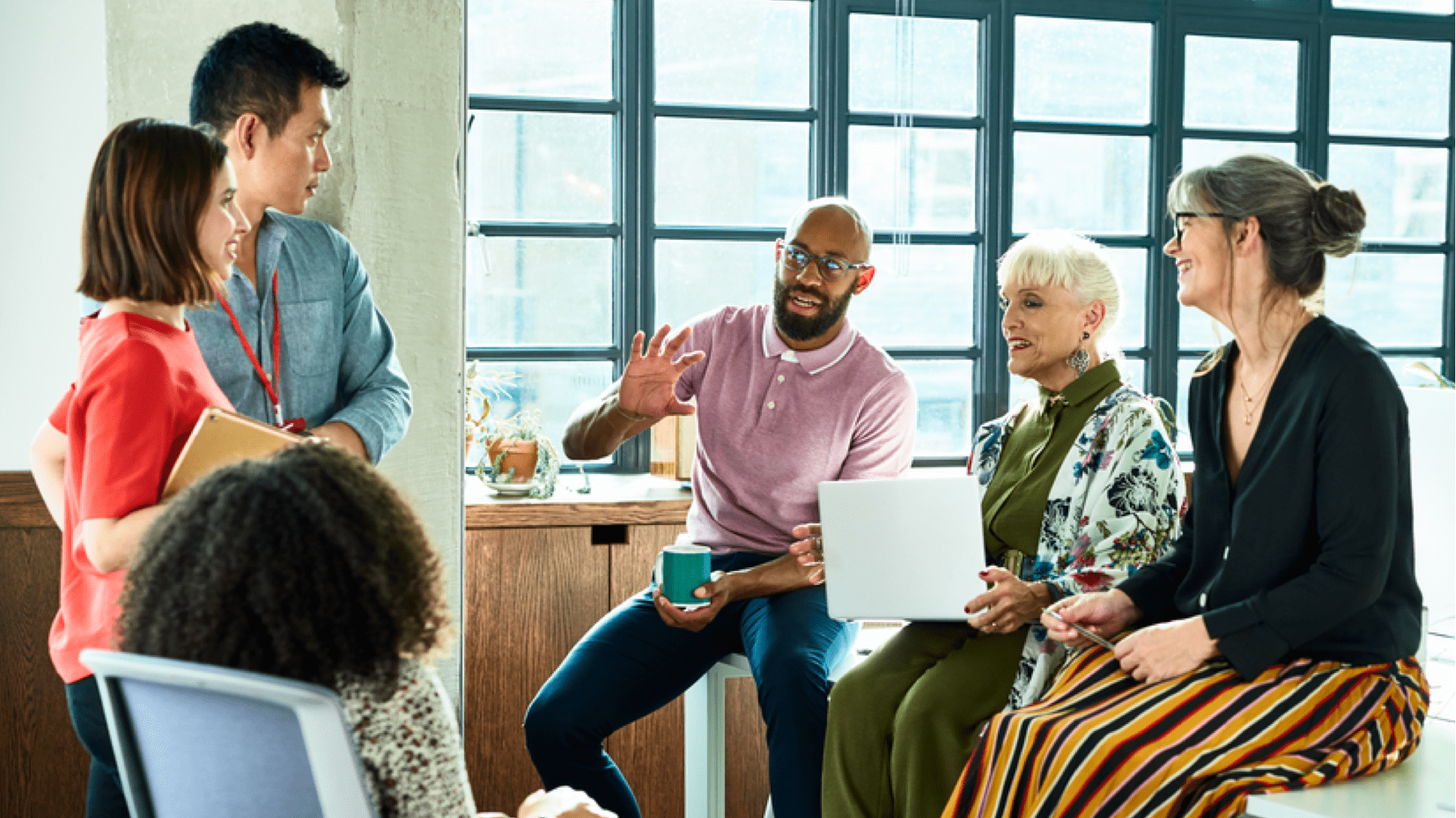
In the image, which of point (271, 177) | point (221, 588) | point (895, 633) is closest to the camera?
point (221, 588)

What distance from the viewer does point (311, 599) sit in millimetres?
888

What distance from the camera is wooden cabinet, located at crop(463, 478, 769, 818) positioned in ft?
8.97

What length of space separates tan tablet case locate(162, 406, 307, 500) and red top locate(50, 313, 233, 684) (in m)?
0.03

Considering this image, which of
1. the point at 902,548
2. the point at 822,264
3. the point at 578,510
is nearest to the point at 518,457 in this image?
the point at 578,510

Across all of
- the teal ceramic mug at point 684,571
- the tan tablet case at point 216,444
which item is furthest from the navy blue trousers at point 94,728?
the teal ceramic mug at point 684,571

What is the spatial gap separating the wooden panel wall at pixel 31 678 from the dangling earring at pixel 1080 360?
1905 millimetres

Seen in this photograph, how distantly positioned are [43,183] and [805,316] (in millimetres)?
1418

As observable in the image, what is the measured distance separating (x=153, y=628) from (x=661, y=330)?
146cm

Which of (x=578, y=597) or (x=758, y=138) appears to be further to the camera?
(x=758, y=138)

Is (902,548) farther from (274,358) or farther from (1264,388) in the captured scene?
(274,358)

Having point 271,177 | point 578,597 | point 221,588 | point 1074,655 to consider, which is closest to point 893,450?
point 1074,655

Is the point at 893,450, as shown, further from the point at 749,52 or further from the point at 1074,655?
the point at 749,52

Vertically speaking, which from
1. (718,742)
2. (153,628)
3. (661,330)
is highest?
(661,330)

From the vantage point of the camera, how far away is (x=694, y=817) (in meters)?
2.43
